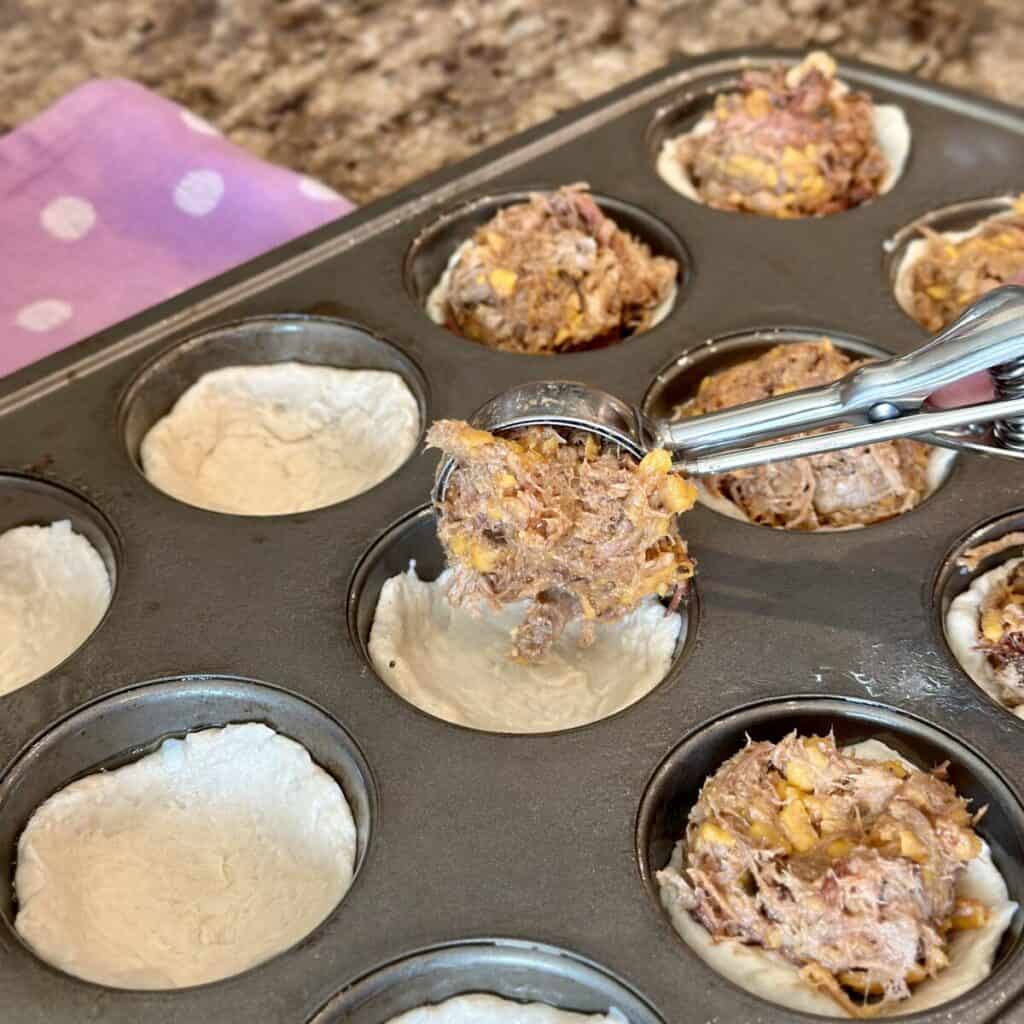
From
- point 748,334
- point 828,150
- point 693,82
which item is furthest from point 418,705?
point 693,82

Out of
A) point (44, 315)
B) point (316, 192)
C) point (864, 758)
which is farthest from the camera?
point (316, 192)

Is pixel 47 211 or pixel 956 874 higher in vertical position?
pixel 47 211

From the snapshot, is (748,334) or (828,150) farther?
(828,150)

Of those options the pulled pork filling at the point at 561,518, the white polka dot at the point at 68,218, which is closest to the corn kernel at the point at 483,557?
the pulled pork filling at the point at 561,518

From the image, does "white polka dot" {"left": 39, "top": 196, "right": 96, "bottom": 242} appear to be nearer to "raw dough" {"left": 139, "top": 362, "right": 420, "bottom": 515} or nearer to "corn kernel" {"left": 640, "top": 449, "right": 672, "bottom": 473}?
"raw dough" {"left": 139, "top": 362, "right": 420, "bottom": 515}

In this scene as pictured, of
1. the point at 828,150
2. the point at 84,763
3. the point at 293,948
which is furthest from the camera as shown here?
the point at 828,150

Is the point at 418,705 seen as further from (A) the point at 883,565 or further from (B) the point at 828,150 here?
(B) the point at 828,150

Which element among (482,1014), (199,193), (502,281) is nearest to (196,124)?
(199,193)

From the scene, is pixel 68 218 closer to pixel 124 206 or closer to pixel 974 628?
pixel 124 206

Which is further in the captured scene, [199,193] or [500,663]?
[199,193]
